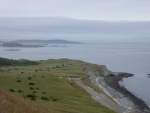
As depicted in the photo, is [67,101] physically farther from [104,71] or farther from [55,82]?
[104,71]

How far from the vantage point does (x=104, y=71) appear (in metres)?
132

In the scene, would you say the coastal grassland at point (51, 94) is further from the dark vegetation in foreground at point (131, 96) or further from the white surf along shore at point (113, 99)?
the dark vegetation in foreground at point (131, 96)

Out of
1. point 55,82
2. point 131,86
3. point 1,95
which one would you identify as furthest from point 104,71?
point 1,95

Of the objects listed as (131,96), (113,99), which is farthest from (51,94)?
(131,96)

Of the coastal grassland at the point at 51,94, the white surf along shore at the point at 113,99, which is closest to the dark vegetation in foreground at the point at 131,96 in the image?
the white surf along shore at the point at 113,99

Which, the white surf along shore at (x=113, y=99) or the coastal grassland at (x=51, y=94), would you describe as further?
the white surf along shore at (x=113, y=99)

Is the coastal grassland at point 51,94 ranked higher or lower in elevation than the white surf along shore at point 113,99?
higher

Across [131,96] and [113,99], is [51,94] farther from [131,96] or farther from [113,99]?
[131,96]

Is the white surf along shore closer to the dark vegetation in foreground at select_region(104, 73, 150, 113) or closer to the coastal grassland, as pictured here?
the dark vegetation in foreground at select_region(104, 73, 150, 113)

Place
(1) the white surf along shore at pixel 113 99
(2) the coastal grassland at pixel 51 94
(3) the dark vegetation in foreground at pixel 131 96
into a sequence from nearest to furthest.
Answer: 1. (2) the coastal grassland at pixel 51 94
2. (1) the white surf along shore at pixel 113 99
3. (3) the dark vegetation in foreground at pixel 131 96

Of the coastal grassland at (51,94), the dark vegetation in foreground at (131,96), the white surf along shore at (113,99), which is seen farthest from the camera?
the dark vegetation in foreground at (131,96)

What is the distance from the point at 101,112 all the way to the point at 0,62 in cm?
7753

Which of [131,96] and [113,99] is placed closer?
[113,99]

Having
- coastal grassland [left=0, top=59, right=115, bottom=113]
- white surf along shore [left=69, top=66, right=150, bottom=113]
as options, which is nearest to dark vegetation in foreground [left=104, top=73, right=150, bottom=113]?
white surf along shore [left=69, top=66, right=150, bottom=113]
